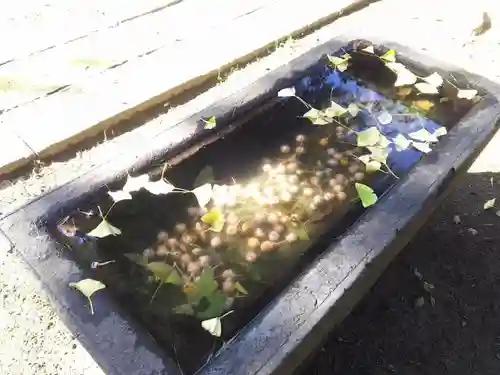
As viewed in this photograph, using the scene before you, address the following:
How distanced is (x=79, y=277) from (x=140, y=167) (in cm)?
45

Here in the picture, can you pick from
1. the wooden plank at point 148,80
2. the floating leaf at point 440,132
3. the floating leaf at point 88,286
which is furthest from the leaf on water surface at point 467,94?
the floating leaf at point 88,286

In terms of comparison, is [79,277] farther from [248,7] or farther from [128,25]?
[248,7]

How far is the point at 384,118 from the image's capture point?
198cm

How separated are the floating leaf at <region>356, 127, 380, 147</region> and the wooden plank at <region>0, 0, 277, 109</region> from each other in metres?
1.48

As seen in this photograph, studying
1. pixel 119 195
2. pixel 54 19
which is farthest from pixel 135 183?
pixel 54 19

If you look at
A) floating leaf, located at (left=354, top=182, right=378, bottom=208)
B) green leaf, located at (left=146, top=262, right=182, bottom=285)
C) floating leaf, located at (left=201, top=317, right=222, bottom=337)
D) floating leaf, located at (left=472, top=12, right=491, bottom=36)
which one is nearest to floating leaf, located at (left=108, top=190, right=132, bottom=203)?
green leaf, located at (left=146, top=262, right=182, bottom=285)

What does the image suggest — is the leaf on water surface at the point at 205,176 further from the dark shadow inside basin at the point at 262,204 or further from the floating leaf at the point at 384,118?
the floating leaf at the point at 384,118

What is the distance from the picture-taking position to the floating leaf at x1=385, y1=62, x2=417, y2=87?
200 cm

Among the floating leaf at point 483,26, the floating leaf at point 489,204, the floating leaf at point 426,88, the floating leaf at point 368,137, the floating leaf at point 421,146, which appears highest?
the floating leaf at point 426,88

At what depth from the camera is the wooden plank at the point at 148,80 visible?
2.33 m

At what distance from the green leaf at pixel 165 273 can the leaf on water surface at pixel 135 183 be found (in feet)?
0.81

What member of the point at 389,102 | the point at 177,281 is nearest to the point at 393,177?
the point at 389,102

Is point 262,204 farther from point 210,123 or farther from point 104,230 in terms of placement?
point 104,230

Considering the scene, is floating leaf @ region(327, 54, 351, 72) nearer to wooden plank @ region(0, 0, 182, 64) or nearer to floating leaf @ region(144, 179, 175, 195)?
floating leaf @ region(144, 179, 175, 195)
